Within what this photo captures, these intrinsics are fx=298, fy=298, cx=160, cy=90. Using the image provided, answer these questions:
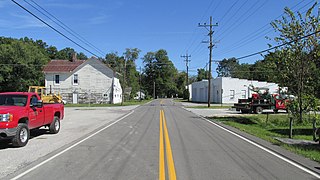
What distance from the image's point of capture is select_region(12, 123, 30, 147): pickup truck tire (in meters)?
9.98

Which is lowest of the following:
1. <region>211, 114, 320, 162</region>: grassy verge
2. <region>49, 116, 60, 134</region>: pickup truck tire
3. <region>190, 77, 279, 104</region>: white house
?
<region>211, 114, 320, 162</region>: grassy verge

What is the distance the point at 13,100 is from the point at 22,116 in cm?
133

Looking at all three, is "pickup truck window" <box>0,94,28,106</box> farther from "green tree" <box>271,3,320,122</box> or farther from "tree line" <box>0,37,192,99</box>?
"tree line" <box>0,37,192,99</box>

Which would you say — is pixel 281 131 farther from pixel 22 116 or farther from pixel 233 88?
pixel 233 88

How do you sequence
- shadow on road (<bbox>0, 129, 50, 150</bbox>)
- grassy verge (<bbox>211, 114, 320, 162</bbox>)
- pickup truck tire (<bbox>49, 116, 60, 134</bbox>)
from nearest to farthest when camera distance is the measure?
grassy verge (<bbox>211, 114, 320, 162</bbox>) < shadow on road (<bbox>0, 129, 50, 150</bbox>) < pickup truck tire (<bbox>49, 116, 60, 134</bbox>)

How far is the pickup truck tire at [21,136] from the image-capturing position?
9.98 meters

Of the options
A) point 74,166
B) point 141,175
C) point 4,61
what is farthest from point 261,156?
point 4,61

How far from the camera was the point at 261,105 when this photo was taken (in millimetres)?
32375

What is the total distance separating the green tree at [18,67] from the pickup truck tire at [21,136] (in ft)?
165

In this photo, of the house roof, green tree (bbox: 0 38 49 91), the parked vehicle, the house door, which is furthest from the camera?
green tree (bbox: 0 38 49 91)

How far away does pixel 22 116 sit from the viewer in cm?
1060

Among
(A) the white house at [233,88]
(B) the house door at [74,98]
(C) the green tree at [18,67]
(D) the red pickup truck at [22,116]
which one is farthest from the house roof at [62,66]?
(D) the red pickup truck at [22,116]

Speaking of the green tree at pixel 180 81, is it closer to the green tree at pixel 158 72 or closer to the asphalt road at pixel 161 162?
the green tree at pixel 158 72

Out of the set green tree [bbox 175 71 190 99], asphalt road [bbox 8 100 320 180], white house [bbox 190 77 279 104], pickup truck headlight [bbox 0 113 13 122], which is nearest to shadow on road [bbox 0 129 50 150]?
pickup truck headlight [bbox 0 113 13 122]
